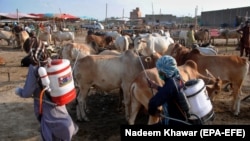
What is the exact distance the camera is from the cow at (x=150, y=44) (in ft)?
47.6

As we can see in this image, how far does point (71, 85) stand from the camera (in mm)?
4387

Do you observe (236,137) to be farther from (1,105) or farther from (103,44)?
(103,44)

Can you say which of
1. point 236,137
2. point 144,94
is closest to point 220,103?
point 144,94

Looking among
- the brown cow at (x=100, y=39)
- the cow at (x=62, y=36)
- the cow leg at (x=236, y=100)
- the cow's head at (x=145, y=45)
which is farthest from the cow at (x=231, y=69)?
the cow at (x=62, y=36)

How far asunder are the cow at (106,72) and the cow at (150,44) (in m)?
6.16

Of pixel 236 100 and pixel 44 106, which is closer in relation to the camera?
pixel 44 106

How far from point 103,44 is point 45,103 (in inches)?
625

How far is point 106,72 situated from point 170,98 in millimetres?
4317

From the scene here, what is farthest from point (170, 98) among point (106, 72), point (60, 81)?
point (106, 72)

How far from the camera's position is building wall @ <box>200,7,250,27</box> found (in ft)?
155

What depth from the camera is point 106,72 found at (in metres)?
7.92

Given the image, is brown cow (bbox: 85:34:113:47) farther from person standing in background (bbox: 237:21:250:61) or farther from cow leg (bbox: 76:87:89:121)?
cow leg (bbox: 76:87:89:121)

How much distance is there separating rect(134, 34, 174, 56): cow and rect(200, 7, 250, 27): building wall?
107 ft

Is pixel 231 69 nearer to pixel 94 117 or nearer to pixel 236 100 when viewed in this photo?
pixel 236 100
